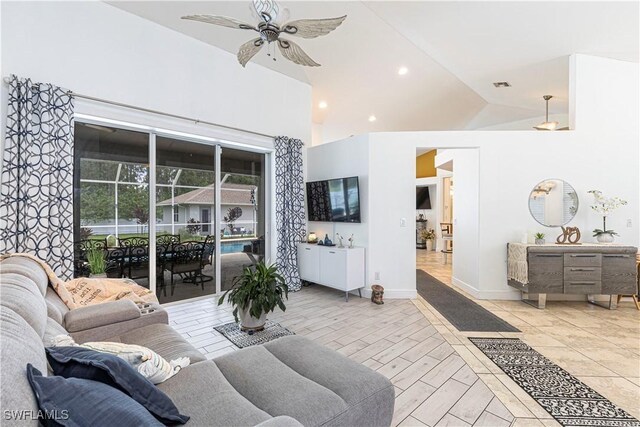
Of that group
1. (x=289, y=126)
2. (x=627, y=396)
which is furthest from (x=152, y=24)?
(x=627, y=396)

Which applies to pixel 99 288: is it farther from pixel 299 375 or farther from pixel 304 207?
pixel 304 207

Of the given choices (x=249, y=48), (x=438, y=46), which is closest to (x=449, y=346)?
(x=249, y=48)

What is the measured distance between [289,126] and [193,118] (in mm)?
1718

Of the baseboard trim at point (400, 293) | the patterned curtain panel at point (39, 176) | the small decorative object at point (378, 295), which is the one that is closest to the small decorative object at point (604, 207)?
the baseboard trim at point (400, 293)

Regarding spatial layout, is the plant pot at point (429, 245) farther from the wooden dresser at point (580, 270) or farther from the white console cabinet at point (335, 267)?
the white console cabinet at point (335, 267)

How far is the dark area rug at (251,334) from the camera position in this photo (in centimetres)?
298

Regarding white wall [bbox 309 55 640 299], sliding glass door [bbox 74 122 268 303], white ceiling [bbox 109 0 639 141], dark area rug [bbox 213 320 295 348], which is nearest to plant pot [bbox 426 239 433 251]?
white ceiling [bbox 109 0 639 141]

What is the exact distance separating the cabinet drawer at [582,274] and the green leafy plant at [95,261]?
19.6 ft

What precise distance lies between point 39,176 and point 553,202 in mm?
6524

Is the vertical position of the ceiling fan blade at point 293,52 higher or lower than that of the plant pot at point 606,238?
higher

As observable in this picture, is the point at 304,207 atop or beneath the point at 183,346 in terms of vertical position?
atop

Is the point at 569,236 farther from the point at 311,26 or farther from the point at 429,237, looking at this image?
the point at 429,237

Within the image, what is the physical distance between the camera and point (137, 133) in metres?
3.87

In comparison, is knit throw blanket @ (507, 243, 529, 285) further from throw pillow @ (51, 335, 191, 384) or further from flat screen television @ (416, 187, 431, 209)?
flat screen television @ (416, 187, 431, 209)
